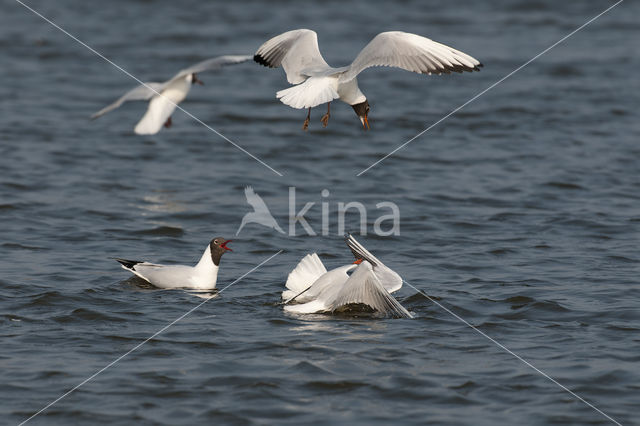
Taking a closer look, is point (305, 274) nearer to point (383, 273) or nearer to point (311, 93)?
point (383, 273)

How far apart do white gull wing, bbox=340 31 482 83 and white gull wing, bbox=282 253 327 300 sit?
167 centimetres

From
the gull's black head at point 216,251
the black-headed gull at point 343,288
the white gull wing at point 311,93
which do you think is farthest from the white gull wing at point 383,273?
the white gull wing at point 311,93

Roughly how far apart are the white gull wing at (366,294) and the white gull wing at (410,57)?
1.53m

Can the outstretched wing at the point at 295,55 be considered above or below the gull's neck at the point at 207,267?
above

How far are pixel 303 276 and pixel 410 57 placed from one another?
6.74ft

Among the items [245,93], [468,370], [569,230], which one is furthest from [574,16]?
[468,370]

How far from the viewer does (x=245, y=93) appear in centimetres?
1831

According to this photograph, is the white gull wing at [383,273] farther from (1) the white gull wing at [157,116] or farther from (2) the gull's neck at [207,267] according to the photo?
(1) the white gull wing at [157,116]

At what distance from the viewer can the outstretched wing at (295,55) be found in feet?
28.0

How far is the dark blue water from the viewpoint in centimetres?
636

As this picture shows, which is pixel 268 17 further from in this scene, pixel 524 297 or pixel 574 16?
pixel 524 297

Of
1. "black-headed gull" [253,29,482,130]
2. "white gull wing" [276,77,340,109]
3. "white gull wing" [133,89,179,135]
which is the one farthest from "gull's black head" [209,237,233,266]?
"white gull wing" [133,89,179,135]

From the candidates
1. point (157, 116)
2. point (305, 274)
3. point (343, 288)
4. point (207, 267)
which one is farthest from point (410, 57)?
point (157, 116)

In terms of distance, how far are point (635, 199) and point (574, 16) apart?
513 inches
